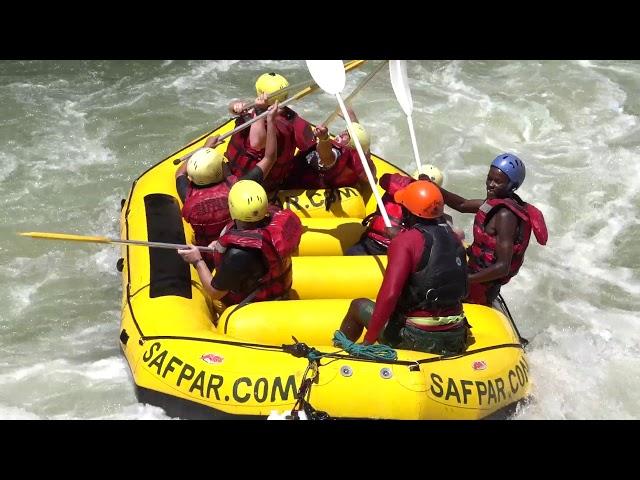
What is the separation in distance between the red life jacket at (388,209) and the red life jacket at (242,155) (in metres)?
0.92

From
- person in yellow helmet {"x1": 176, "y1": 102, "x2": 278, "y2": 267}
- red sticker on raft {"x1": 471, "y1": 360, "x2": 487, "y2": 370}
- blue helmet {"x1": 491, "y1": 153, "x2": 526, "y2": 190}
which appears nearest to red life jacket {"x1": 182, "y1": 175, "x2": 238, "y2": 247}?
person in yellow helmet {"x1": 176, "y1": 102, "x2": 278, "y2": 267}

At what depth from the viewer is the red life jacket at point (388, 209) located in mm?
5363

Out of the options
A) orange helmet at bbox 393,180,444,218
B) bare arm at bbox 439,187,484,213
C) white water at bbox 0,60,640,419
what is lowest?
white water at bbox 0,60,640,419

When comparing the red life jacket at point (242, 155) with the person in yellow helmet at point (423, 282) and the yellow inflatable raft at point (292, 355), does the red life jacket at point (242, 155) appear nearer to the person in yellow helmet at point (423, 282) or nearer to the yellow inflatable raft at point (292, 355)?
the yellow inflatable raft at point (292, 355)

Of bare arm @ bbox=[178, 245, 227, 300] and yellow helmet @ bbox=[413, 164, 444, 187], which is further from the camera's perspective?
yellow helmet @ bbox=[413, 164, 444, 187]

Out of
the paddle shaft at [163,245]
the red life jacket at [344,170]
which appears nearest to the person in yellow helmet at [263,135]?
the red life jacket at [344,170]

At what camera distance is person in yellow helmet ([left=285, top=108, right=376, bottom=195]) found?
601 cm

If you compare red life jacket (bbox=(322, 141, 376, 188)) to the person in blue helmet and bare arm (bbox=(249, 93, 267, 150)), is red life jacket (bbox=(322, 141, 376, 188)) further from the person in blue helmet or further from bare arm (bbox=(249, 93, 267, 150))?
the person in blue helmet

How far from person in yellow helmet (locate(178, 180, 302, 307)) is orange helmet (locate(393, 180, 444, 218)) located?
0.81 m

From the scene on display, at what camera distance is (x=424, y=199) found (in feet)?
13.5

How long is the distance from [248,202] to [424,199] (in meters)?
1.00

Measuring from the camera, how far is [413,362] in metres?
4.23

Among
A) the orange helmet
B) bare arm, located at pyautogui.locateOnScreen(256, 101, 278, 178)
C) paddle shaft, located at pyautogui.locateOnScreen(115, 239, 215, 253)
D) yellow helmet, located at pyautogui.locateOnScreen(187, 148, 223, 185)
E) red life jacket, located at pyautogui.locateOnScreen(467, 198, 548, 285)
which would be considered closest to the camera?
the orange helmet
